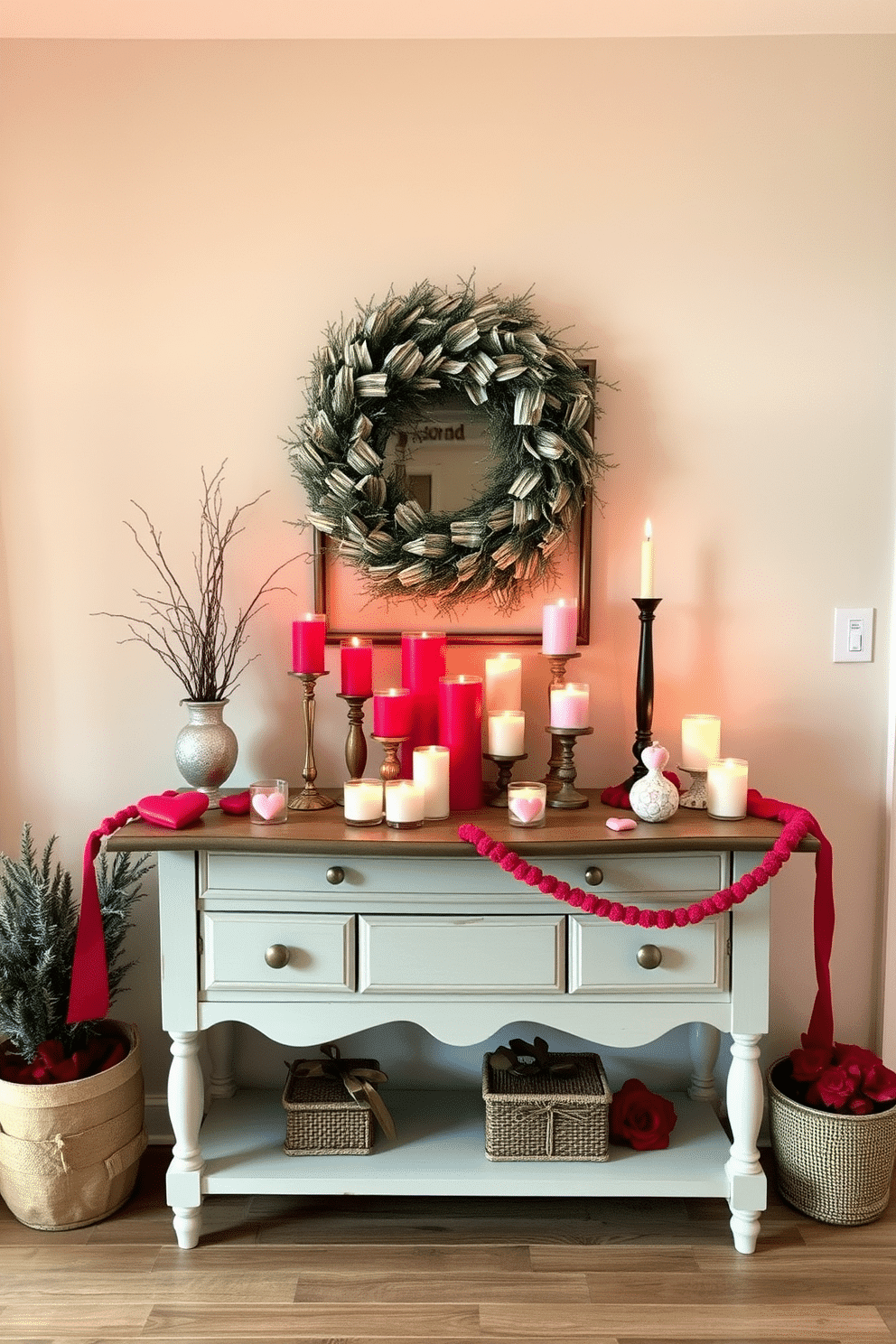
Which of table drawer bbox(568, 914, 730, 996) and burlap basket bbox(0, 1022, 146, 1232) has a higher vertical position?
table drawer bbox(568, 914, 730, 996)

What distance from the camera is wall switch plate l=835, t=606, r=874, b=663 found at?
221 centimetres

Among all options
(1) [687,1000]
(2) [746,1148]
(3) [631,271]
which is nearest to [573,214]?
(3) [631,271]

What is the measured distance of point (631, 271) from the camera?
2166mm

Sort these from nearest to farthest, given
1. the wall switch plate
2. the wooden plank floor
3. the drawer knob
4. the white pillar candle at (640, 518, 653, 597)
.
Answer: the wooden plank floor
the drawer knob
the white pillar candle at (640, 518, 653, 597)
the wall switch plate

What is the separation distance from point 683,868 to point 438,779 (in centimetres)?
49

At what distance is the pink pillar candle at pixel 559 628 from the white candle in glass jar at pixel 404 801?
1.37 feet

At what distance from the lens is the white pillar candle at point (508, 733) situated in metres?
2.00

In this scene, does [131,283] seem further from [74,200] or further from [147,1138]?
[147,1138]

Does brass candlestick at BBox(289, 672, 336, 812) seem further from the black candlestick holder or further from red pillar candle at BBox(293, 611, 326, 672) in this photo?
the black candlestick holder

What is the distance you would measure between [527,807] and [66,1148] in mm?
1133

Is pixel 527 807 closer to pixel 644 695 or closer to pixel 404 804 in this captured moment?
pixel 404 804

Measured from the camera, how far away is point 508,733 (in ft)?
6.57

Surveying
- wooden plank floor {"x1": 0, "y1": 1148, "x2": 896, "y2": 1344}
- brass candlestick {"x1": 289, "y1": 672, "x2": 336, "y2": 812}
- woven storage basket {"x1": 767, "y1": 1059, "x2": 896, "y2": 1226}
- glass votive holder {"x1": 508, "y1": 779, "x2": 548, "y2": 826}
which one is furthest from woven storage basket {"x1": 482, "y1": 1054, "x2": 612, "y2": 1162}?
brass candlestick {"x1": 289, "y1": 672, "x2": 336, "y2": 812}

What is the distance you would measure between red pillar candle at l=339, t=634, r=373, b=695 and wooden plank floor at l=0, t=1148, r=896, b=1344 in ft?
3.56
